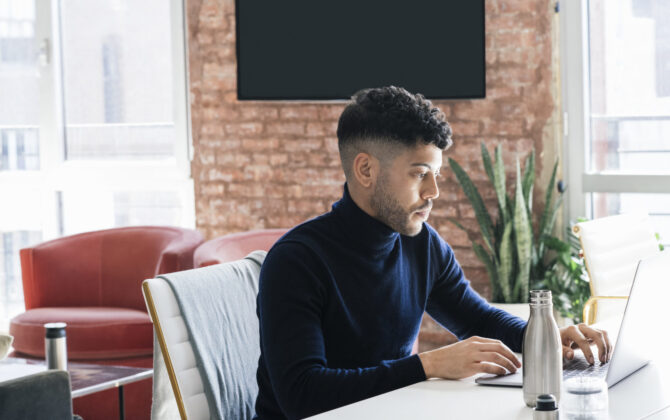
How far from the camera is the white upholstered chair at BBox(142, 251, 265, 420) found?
76.5 inches

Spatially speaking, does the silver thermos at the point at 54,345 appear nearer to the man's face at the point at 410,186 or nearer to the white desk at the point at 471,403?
the man's face at the point at 410,186

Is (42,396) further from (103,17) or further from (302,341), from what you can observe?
(103,17)

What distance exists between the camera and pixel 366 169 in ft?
6.65

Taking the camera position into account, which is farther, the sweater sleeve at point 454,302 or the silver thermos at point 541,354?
the sweater sleeve at point 454,302

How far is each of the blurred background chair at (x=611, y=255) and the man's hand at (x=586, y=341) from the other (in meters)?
1.58

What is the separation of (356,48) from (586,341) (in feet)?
10.2

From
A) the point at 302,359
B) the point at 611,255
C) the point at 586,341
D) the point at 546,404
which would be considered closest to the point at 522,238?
the point at 611,255

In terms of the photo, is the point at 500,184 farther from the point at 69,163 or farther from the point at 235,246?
the point at 69,163

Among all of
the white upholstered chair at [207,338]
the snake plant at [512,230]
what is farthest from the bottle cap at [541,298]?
the snake plant at [512,230]

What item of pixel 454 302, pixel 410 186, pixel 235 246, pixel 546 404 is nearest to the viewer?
pixel 546 404

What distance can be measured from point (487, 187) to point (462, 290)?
2484 millimetres

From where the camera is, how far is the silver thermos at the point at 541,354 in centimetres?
162

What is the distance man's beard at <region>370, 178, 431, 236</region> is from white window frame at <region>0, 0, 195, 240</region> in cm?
344

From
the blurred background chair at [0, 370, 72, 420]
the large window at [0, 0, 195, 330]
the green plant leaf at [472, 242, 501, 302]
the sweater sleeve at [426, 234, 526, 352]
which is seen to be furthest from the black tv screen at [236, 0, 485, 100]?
the blurred background chair at [0, 370, 72, 420]
